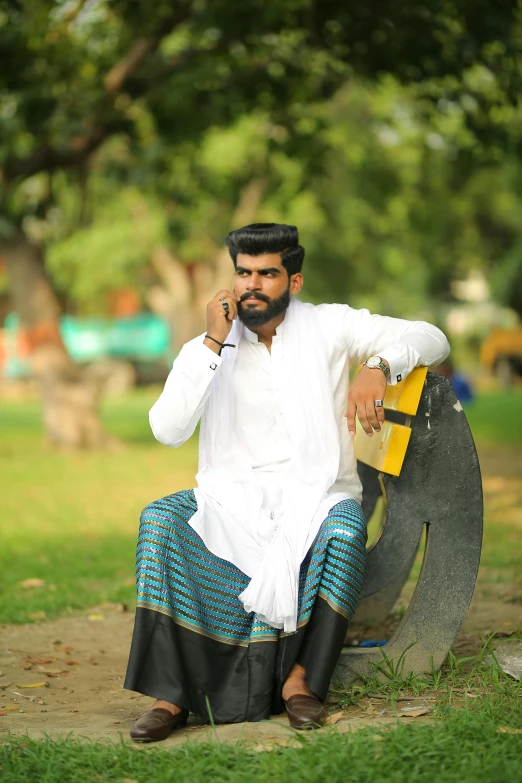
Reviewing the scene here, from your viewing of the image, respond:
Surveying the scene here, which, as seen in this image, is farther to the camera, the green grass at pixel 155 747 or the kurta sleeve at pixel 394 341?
the kurta sleeve at pixel 394 341

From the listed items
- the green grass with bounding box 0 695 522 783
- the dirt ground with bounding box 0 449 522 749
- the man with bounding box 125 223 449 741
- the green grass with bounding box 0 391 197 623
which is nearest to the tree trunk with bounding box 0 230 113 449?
the green grass with bounding box 0 391 197 623

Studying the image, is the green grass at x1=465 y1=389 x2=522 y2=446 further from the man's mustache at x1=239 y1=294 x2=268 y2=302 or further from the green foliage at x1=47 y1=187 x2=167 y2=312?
the man's mustache at x1=239 y1=294 x2=268 y2=302

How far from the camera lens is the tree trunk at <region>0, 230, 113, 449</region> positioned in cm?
1577

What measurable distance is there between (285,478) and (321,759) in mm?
1334

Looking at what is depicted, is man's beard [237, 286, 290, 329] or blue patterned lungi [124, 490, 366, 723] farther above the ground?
man's beard [237, 286, 290, 329]

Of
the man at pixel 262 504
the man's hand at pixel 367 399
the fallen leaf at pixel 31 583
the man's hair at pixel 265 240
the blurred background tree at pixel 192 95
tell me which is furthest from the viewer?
the blurred background tree at pixel 192 95

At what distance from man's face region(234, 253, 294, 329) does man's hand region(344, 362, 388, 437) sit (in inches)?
20.0

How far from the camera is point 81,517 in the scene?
32.3ft

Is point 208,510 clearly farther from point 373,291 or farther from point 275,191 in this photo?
point 373,291

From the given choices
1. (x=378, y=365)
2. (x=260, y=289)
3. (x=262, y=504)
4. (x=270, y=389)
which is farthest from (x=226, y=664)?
(x=260, y=289)

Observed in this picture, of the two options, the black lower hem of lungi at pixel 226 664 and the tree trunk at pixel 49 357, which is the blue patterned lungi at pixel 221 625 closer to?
the black lower hem of lungi at pixel 226 664

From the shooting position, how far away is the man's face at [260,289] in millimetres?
4520

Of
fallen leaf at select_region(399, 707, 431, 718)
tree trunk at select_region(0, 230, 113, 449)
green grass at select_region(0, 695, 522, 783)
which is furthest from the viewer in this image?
tree trunk at select_region(0, 230, 113, 449)

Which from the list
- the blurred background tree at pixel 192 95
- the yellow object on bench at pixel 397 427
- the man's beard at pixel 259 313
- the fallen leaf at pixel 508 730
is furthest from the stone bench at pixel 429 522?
the blurred background tree at pixel 192 95
